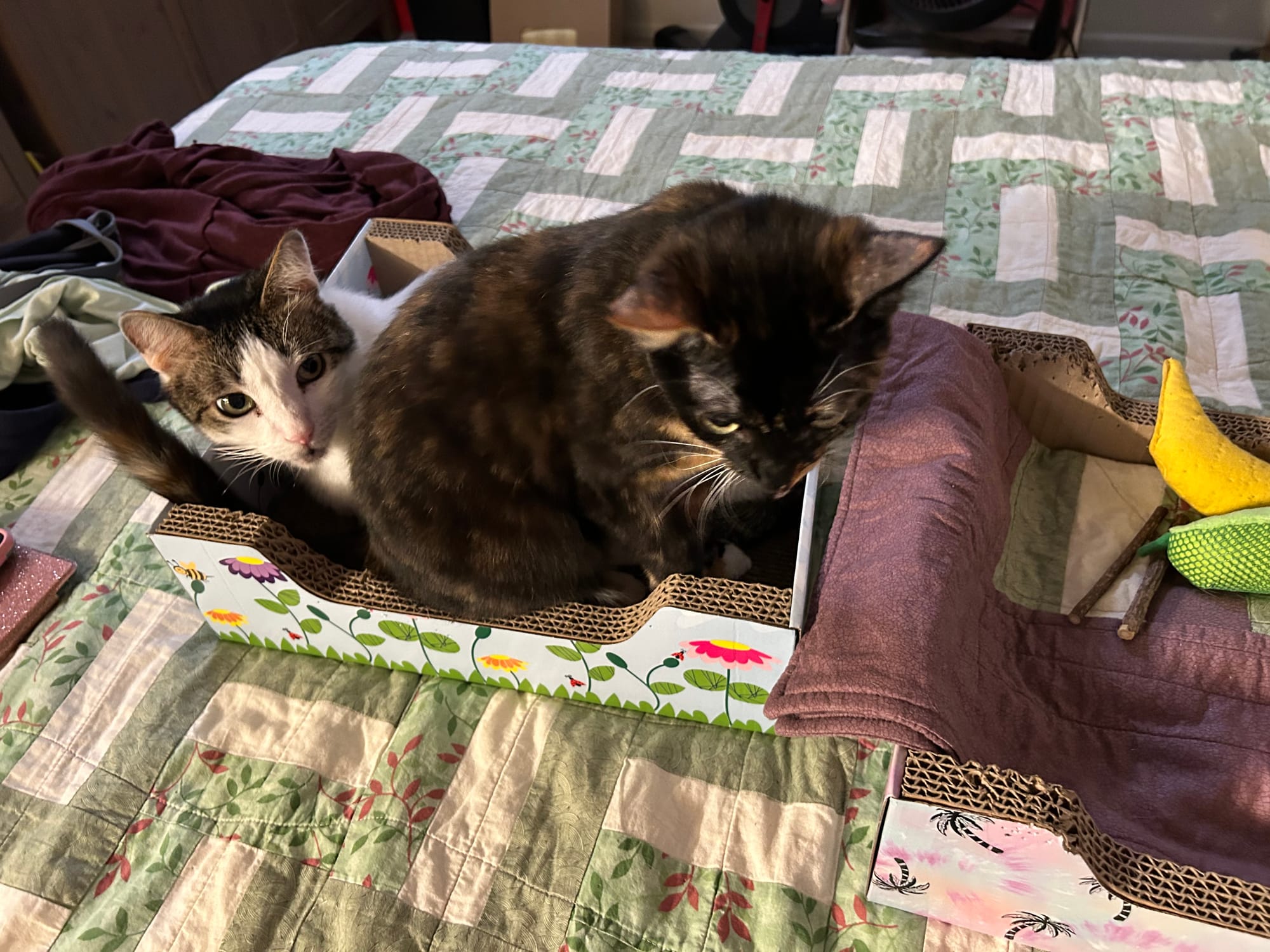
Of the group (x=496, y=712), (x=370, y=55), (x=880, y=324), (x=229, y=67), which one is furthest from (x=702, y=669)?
(x=229, y=67)

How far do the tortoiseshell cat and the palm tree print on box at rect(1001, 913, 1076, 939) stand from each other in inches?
17.3

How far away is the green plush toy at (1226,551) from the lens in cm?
85

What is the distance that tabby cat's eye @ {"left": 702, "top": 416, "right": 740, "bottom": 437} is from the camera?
77 centimetres

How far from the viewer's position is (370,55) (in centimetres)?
208

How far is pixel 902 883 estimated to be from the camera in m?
0.72

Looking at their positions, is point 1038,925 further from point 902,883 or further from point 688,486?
point 688,486

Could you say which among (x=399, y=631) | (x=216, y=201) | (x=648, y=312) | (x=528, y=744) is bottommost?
(x=528, y=744)

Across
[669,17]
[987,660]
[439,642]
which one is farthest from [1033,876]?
[669,17]

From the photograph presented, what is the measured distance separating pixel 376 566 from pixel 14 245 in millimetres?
1062

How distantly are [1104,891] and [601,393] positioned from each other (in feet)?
2.02

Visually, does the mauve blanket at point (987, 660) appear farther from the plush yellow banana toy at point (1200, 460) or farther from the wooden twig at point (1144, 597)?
→ the plush yellow banana toy at point (1200, 460)

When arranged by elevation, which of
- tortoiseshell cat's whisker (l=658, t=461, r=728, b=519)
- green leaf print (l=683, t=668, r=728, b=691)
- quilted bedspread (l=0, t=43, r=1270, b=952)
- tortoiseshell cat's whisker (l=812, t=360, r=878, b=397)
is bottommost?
quilted bedspread (l=0, t=43, r=1270, b=952)

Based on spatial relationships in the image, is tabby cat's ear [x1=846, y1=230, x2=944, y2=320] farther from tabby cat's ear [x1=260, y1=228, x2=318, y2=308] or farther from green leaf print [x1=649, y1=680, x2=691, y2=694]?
tabby cat's ear [x1=260, y1=228, x2=318, y2=308]

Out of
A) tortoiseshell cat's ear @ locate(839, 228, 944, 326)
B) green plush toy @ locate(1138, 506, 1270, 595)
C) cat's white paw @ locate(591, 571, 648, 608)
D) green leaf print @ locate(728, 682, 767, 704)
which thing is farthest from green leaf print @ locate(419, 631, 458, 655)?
green plush toy @ locate(1138, 506, 1270, 595)
